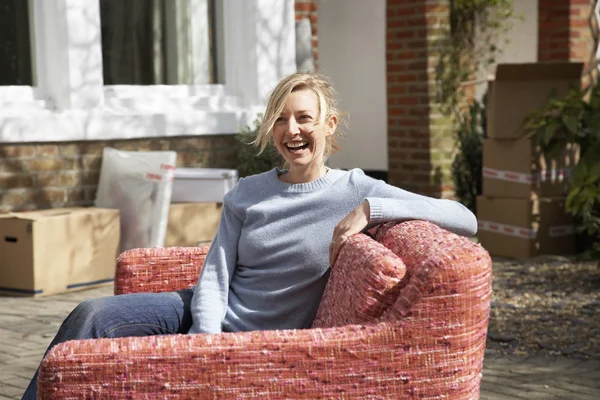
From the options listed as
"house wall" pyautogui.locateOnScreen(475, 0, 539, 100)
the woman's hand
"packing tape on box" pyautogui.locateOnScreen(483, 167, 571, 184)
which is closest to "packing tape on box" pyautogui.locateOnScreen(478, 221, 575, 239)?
"packing tape on box" pyautogui.locateOnScreen(483, 167, 571, 184)

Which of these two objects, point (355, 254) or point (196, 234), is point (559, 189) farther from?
point (355, 254)

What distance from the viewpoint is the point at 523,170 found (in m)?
7.36

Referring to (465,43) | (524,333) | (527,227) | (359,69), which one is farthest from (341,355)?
(359,69)

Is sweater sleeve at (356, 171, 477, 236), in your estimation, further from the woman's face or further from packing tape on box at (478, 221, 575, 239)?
packing tape on box at (478, 221, 575, 239)

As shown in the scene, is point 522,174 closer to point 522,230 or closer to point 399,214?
point 522,230

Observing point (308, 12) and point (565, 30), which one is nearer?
point (308, 12)

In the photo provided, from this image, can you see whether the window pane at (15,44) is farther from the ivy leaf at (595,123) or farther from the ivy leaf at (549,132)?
the ivy leaf at (595,123)

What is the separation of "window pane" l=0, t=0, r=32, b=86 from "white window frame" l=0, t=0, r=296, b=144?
0.05m

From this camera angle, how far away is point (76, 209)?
21.4 feet

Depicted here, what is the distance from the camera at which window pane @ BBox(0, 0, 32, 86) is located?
666 cm

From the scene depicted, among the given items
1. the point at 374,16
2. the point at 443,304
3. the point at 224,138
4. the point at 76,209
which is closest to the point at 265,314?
the point at 443,304

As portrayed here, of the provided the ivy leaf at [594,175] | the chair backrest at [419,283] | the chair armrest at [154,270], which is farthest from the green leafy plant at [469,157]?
the chair backrest at [419,283]

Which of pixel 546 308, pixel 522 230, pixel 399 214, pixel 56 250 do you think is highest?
pixel 399 214

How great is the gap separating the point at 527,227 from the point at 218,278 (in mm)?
4806
